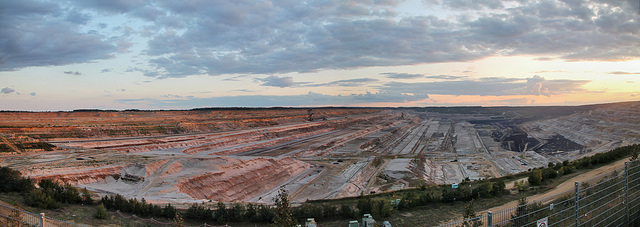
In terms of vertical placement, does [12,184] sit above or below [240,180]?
above

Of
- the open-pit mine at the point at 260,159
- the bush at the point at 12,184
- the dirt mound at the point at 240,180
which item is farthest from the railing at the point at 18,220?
the dirt mound at the point at 240,180

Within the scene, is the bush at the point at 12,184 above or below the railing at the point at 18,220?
below

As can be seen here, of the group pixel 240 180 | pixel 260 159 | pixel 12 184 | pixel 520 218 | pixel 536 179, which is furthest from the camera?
pixel 260 159

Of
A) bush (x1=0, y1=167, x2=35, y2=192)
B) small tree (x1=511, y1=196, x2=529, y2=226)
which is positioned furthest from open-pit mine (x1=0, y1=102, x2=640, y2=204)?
small tree (x1=511, y1=196, x2=529, y2=226)

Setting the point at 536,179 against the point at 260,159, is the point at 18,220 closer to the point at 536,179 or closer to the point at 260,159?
the point at 536,179

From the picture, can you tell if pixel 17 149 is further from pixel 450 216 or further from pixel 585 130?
pixel 585 130

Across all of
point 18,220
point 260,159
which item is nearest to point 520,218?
point 18,220

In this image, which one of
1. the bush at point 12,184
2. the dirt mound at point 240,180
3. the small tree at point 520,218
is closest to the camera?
the small tree at point 520,218

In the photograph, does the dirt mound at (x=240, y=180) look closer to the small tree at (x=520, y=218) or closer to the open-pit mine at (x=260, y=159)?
the open-pit mine at (x=260, y=159)

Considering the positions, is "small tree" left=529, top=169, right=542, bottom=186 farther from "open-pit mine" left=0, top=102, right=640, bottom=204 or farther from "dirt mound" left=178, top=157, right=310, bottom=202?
"dirt mound" left=178, top=157, right=310, bottom=202

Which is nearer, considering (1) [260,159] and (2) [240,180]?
(2) [240,180]

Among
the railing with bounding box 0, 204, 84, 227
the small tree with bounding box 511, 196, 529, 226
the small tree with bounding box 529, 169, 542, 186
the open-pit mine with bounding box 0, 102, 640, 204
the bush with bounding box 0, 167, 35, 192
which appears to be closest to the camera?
the small tree with bounding box 511, 196, 529, 226

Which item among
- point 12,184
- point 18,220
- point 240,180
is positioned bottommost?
point 240,180
